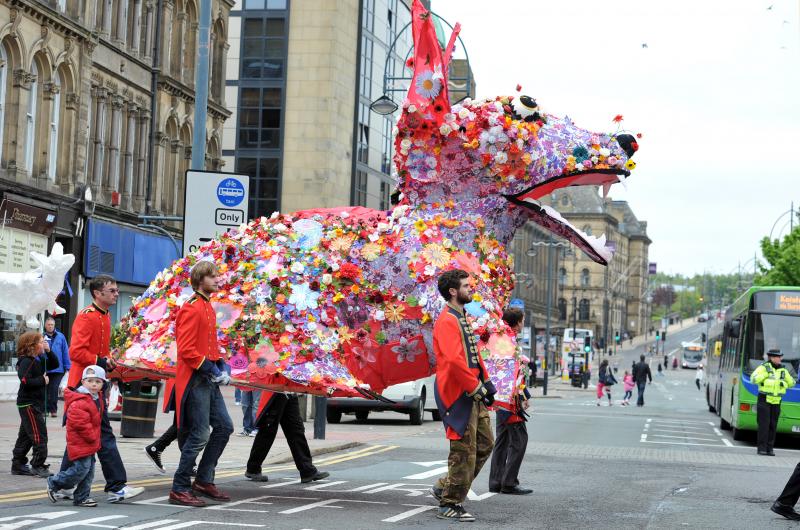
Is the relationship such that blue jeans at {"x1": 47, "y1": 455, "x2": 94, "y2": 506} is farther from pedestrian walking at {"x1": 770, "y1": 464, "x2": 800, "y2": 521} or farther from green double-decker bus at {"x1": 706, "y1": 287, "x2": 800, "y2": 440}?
green double-decker bus at {"x1": 706, "y1": 287, "x2": 800, "y2": 440}

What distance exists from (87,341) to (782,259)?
6101 cm

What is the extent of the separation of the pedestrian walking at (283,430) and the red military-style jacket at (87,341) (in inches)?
72.4

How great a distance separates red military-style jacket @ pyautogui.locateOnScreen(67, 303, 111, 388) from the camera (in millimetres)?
10406

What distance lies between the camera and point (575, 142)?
446 inches

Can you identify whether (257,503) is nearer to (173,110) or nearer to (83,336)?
(83,336)

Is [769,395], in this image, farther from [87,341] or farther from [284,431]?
[87,341]

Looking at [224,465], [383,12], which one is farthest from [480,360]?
[383,12]

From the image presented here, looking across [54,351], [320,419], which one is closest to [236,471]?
[320,419]

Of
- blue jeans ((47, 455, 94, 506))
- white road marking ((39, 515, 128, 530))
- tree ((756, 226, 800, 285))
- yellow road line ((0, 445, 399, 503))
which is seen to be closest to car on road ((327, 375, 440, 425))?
yellow road line ((0, 445, 399, 503))

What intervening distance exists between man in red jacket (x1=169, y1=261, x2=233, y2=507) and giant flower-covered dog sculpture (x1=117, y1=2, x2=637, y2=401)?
45 cm

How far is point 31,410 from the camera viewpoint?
13.0 meters

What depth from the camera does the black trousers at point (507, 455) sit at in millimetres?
12594

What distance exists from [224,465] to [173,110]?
2624 centimetres

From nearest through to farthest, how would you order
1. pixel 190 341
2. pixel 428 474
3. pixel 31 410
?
pixel 190 341 → pixel 31 410 → pixel 428 474
